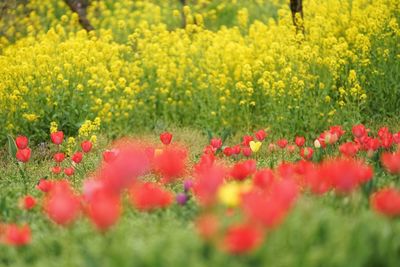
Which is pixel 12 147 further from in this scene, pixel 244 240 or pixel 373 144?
pixel 244 240

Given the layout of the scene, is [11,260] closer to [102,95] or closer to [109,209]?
[109,209]

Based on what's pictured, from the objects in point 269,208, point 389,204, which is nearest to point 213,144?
point 389,204

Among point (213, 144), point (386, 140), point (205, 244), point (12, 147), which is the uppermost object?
point (205, 244)

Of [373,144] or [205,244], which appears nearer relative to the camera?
[205,244]

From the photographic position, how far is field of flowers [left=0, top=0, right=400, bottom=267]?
2637 mm

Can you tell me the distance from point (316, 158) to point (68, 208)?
3.16 metres

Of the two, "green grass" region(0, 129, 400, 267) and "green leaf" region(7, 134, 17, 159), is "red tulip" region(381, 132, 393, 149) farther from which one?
"green leaf" region(7, 134, 17, 159)

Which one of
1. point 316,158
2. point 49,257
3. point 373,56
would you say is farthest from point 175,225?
point 373,56

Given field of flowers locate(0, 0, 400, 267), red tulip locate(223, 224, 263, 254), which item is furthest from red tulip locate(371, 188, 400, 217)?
red tulip locate(223, 224, 263, 254)

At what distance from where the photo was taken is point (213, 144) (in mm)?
5551

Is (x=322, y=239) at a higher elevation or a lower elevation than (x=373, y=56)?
higher

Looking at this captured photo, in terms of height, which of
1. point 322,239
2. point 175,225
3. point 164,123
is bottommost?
point 164,123

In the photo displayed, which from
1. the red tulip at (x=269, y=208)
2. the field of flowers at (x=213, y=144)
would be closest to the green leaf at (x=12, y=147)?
the field of flowers at (x=213, y=144)

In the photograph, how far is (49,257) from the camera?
3.09 meters
